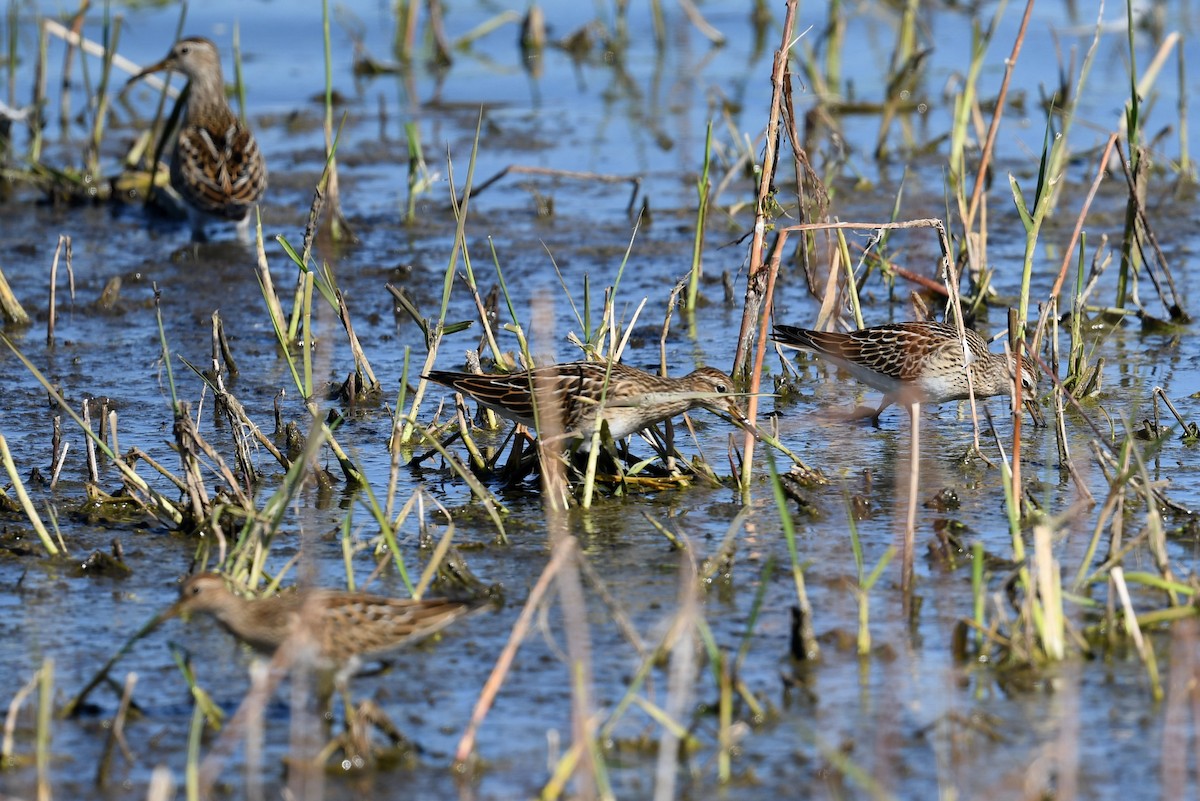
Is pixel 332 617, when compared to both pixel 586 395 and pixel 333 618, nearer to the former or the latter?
pixel 333 618

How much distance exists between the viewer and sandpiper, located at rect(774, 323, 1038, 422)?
7.95 metres

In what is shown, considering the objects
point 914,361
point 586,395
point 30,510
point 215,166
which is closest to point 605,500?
point 586,395

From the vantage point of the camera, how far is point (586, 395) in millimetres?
7094

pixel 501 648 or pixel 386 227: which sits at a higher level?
pixel 386 227

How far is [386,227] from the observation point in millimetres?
12148

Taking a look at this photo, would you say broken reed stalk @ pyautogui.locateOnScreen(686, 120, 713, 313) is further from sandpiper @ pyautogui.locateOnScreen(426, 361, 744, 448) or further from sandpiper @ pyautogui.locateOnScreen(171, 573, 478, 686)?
sandpiper @ pyautogui.locateOnScreen(171, 573, 478, 686)

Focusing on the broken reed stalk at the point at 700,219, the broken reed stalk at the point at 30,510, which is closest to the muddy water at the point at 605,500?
the broken reed stalk at the point at 30,510

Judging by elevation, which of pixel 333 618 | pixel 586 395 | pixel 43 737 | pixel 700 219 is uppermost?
pixel 700 219

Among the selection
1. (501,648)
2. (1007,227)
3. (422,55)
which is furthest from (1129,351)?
(422,55)

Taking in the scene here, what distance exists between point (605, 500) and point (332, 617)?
7.26 feet

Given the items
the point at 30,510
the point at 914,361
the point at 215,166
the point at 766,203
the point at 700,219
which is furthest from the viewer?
the point at 215,166

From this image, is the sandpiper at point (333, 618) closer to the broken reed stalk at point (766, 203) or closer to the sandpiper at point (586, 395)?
the sandpiper at point (586, 395)

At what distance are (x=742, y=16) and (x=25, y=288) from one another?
10966 millimetres

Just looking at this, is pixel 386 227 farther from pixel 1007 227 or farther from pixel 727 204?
pixel 1007 227
